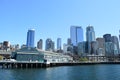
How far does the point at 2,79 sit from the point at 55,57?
125m

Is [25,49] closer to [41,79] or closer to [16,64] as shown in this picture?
[16,64]

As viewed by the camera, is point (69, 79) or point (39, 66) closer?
point (69, 79)

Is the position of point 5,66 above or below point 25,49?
below

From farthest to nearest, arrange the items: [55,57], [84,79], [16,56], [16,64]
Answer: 1. [55,57]
2. [16,56]
3. [16,64]
4. [84,79]

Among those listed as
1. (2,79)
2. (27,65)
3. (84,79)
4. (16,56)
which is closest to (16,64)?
(27,65)

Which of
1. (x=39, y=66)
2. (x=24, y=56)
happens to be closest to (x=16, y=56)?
(x=24, y=56)

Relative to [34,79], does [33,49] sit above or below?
above

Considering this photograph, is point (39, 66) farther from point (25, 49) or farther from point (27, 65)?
point (25, 49)

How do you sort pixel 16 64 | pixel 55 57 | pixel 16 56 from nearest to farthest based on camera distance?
1. pixel 16 64
2. pixel 16 56
3. pixel 55 57

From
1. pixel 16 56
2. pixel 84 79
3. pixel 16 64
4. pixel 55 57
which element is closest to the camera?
pixel 84 79

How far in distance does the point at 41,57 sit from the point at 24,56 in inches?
494

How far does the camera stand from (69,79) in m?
62.8

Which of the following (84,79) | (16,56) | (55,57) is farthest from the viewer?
(55,57)

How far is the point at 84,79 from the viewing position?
2427 inches
